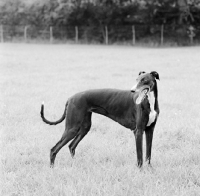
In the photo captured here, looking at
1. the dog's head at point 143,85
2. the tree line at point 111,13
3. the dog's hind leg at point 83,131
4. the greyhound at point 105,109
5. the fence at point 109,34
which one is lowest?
the dog's hind leg at point 83,131

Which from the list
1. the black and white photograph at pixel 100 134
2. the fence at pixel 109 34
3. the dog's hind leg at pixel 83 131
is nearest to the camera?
the black and white photograph at pixel 100 134

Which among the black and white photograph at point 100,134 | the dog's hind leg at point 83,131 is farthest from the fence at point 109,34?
the dog's hind leg at point 83,131

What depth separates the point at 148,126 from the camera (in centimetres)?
435

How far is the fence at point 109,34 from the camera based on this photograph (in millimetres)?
32688

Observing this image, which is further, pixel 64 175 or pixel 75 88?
pixel 75 88

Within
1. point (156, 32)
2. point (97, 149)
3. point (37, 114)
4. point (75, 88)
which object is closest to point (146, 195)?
point (97, 149)

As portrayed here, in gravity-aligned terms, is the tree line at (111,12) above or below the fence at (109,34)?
above

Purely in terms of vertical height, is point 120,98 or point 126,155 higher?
point 120,98

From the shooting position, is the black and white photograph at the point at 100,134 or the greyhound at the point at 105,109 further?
the greyhound at the point at 105,109

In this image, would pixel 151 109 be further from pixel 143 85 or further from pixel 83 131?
pixel 83 131

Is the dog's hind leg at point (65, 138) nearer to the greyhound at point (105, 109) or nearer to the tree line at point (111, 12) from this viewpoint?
the greyhound at point (105, 109)

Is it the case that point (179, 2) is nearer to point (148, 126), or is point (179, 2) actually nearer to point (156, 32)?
point (156, 32)

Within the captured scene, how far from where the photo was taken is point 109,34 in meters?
34.5

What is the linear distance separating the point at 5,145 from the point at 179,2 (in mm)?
31027
